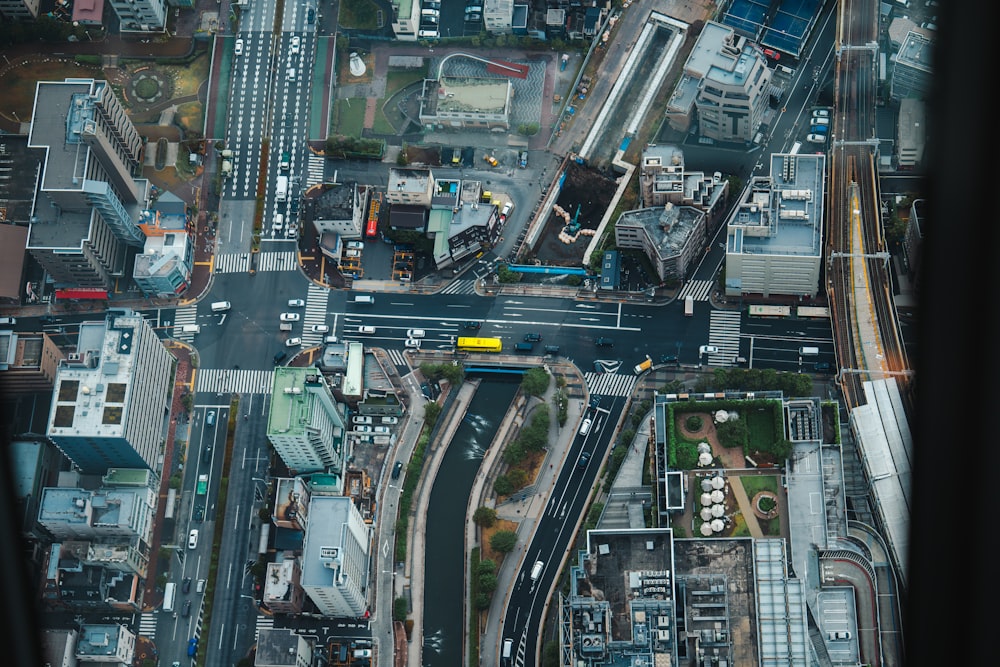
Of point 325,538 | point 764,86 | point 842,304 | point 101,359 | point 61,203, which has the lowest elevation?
point 325,538

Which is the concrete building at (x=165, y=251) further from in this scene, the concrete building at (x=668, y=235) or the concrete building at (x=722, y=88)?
the concrete building at (x=722, y=88)

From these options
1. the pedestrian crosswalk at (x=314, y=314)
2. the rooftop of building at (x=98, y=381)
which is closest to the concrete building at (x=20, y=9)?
the rooftop of building at (x=98, y=381)

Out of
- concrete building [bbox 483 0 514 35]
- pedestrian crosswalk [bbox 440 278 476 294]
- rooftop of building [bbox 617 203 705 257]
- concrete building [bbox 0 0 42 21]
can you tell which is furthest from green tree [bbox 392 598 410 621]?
concrete building [bbox 0 0 42 21]

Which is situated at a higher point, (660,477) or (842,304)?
(842,304)

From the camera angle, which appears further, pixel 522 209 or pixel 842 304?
pixel 522 209

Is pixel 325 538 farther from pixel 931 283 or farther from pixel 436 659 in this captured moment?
pixel 931 283

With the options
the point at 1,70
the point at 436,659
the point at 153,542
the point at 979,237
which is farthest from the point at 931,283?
the point at 1,70

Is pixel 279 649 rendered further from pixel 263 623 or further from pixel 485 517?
pixel 485 517

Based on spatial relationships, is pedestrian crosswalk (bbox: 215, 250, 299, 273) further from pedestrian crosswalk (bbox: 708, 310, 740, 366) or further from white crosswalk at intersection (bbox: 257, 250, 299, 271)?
Result: pedestrian crosswalk (bbox: 708, 310, 740, 366)
